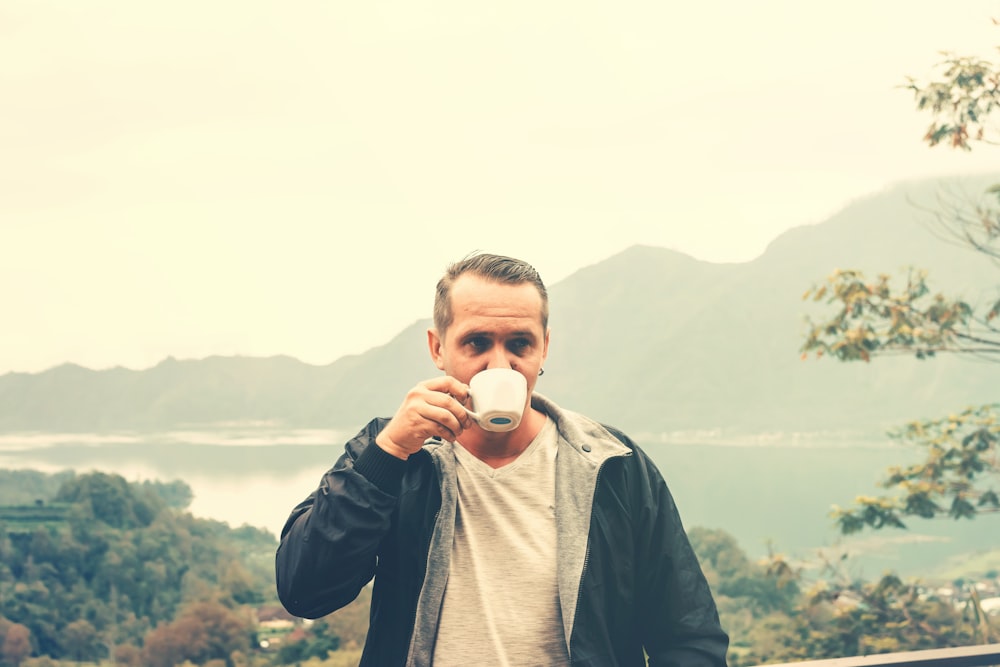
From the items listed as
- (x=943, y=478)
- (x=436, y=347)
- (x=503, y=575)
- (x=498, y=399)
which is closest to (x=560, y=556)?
(x=503, y=575)

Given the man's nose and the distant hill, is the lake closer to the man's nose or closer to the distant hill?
the distant hill

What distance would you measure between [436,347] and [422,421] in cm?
22

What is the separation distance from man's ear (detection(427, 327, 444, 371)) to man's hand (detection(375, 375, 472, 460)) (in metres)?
0.15

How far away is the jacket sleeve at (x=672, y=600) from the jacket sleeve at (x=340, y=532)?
339mm

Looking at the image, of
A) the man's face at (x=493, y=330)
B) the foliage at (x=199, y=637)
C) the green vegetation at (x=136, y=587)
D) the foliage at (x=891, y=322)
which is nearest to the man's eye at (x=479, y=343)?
the man's face at (x=493, y=330)

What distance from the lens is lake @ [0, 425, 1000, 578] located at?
3.59 meters

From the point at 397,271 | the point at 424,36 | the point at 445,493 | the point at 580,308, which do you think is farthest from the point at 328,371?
the point at 445,493

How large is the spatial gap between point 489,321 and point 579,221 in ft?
9.50

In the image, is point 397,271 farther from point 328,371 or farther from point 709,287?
Result: point 709,287

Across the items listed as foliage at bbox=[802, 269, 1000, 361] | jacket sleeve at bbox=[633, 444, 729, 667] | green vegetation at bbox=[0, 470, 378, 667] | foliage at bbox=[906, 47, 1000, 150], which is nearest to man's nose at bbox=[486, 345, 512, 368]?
jacket sleeve at bbox=[633, 444, 729, 667]

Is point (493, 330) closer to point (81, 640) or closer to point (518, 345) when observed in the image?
point (518, 345)

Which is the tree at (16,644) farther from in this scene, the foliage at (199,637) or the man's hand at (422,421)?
the man's hand at (422,421)

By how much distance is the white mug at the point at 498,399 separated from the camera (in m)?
1.17

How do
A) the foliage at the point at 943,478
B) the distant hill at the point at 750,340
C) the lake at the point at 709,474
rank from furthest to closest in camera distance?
the distant hill at the point at 750,340 < the foliage at the point at 943,478 < the lake at the point at 709,474
